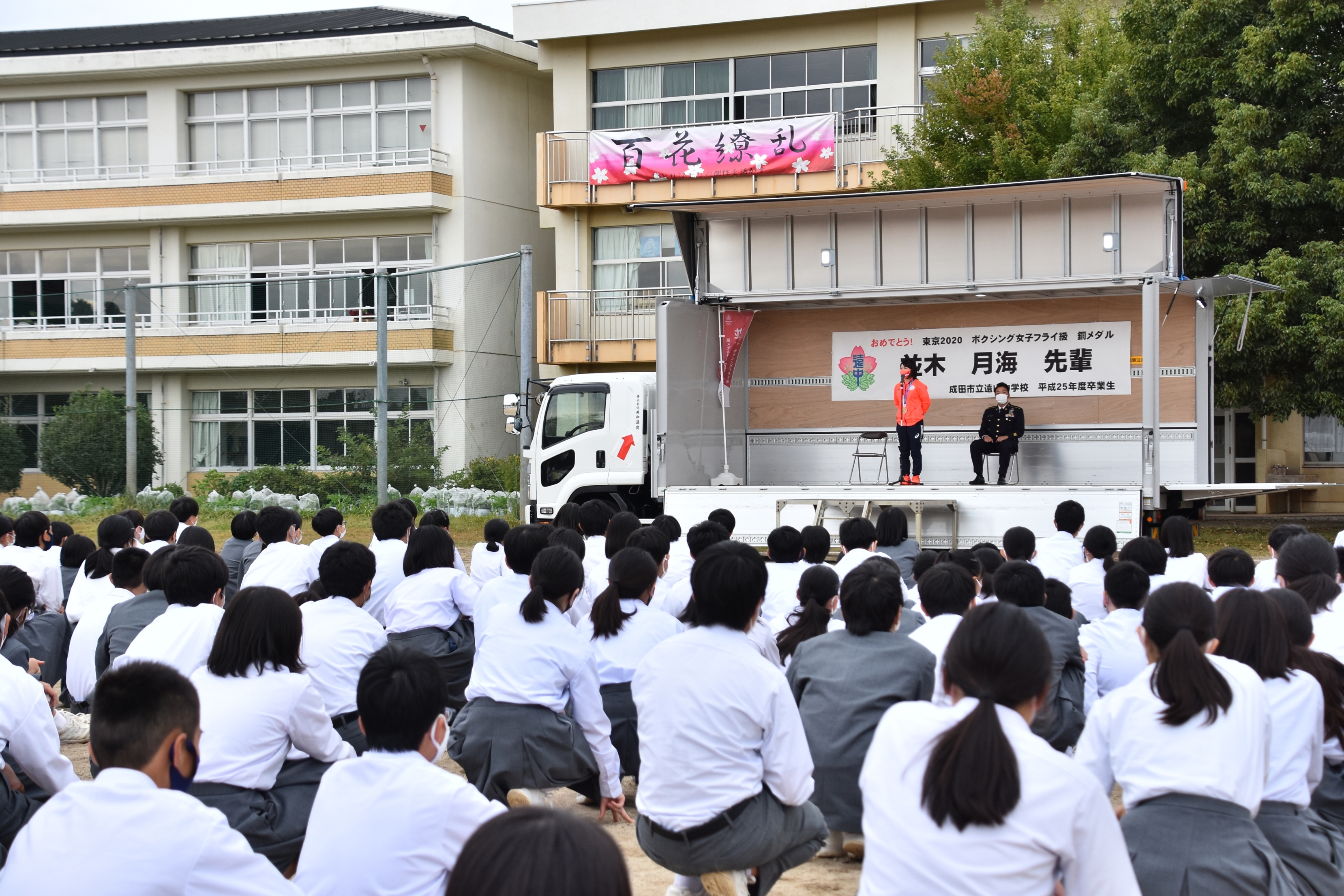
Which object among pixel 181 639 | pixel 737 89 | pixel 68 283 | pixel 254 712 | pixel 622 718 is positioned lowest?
pixel 622 718

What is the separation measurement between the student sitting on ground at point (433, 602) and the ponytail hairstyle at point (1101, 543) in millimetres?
3477

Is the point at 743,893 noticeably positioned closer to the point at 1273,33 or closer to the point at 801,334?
the point at 801,334

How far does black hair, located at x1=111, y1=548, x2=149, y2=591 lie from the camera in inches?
251

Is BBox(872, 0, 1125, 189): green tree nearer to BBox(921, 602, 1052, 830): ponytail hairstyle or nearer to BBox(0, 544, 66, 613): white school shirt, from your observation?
BBox(0, 544, 66, 613): white school shirt

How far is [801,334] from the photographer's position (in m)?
14.1

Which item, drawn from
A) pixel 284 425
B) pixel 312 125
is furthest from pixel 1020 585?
pixel 312 125

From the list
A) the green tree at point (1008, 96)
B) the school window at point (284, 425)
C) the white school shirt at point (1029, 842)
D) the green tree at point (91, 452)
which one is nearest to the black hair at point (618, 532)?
the white school shirt at point (1029, 842)

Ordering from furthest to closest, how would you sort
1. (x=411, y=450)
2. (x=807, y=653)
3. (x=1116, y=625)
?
(x=411, y=450) → (x=1116, y=625) → (x=807, y=653)

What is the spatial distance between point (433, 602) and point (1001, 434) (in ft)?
26.4

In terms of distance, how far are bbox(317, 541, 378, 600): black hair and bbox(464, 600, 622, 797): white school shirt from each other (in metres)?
0.63

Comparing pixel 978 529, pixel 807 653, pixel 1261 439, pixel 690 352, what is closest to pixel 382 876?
pixel 807 653

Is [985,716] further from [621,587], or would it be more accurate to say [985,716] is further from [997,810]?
[621,587]

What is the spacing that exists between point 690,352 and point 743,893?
925 cm

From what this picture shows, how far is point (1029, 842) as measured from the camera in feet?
8.05
